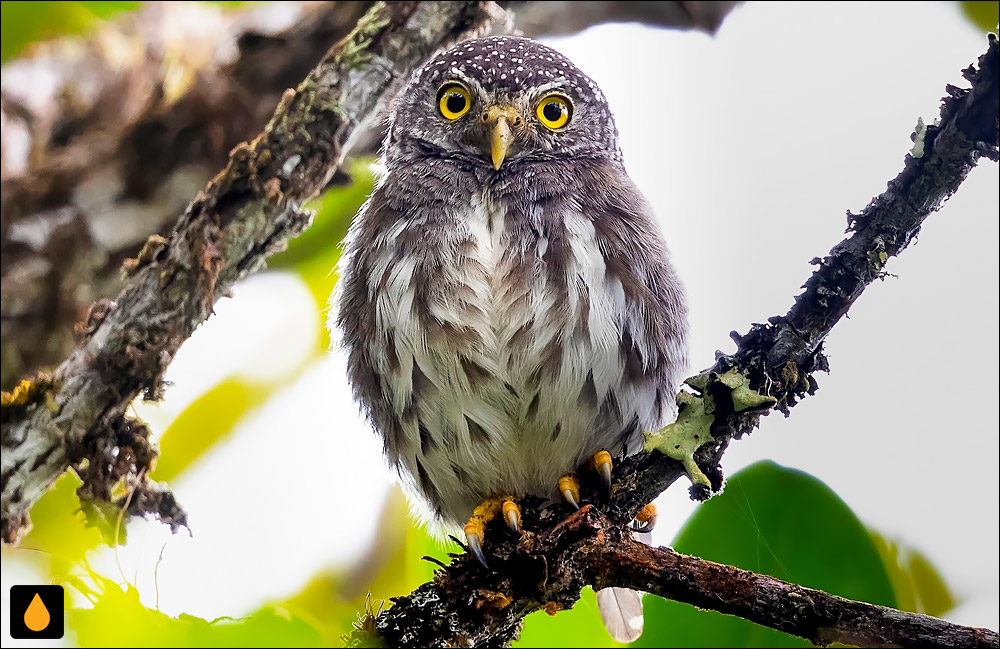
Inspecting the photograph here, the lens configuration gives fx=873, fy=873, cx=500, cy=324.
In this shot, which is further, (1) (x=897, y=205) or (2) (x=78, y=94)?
(2) (x=78, y=94)

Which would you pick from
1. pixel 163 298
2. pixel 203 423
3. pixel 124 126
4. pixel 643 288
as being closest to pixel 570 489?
pixel 643 288

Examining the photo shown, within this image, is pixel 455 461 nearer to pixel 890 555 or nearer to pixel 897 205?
pixel 890 555

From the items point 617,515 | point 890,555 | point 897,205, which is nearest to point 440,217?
point 617,515

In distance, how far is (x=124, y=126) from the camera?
2.25 meters

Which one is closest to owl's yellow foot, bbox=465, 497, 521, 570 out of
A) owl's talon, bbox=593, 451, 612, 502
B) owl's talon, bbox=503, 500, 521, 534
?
owl's talon, bbox=503, 500, 521, 534

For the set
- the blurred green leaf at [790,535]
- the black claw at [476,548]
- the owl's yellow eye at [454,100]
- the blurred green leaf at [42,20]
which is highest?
the blurred green leaf at [42,20]

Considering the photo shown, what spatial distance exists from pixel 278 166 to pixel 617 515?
1.11 m

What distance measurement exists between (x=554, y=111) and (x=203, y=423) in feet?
3.26

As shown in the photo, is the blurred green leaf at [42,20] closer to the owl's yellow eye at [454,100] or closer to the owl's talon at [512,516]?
the owl's yellow eye at [454,100]

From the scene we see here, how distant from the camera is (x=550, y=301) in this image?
1.50 meters

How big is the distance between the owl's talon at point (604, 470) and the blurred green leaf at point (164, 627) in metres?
0.58

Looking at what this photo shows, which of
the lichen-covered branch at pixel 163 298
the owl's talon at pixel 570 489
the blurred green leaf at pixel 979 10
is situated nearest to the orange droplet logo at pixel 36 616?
the lichen-covered branch at pixel 163 298

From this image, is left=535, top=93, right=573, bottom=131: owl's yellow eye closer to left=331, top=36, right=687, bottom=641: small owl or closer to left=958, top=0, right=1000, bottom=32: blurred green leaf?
left=331, top=36, right=687, bottom=641: small owl

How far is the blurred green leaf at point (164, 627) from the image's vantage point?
1.50m
